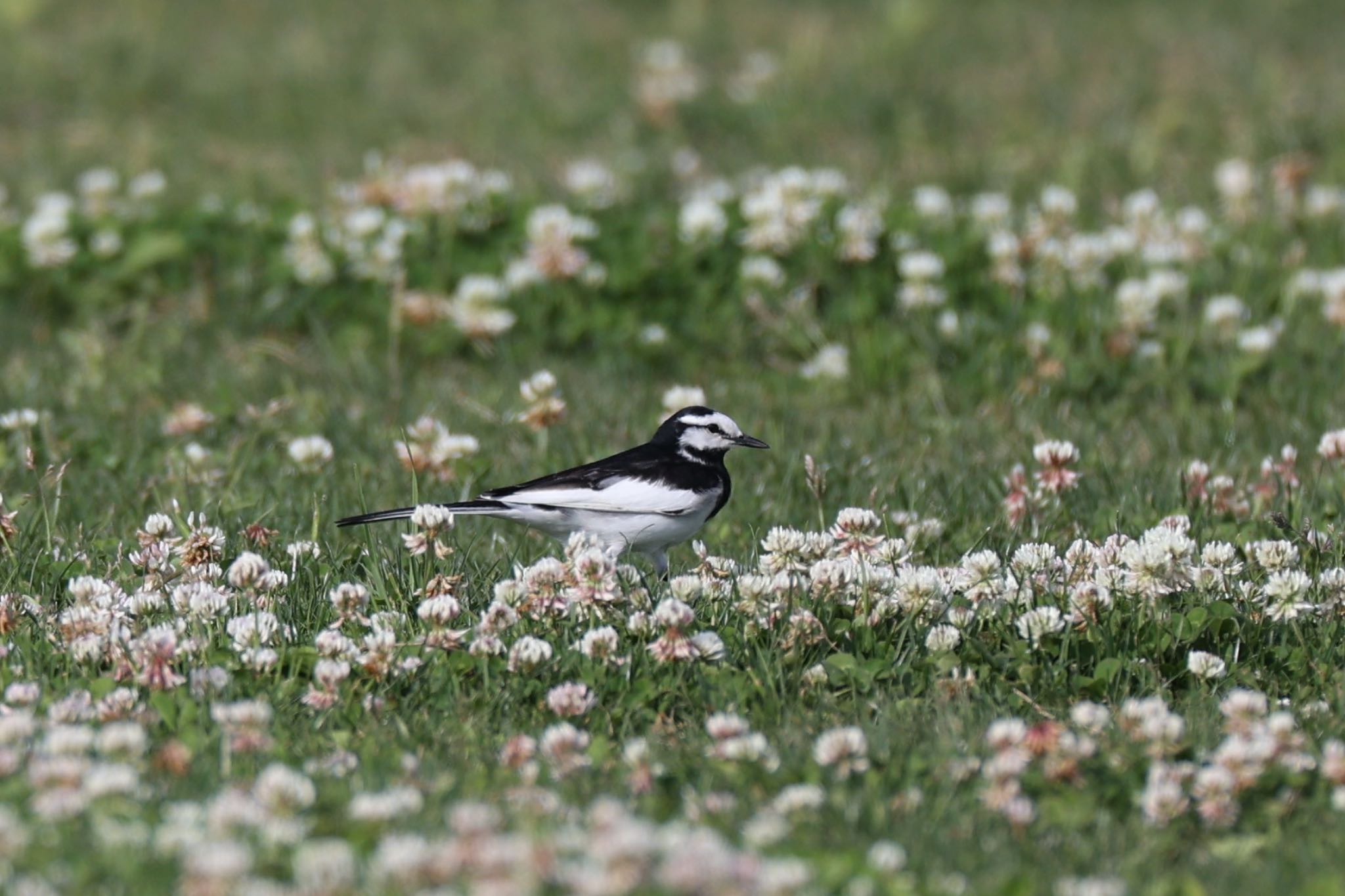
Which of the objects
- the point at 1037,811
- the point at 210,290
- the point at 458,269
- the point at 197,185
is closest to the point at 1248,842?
the point at 1037,811

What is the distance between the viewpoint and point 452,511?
5453 millimetres

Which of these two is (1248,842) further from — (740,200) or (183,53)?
(183,53)

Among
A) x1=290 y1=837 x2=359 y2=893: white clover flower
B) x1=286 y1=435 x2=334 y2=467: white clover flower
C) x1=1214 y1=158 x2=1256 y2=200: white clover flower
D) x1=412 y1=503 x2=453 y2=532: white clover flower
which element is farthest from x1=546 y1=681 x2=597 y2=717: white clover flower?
x1=1214 y1=158 x2=1256 y2=200: white clover flower

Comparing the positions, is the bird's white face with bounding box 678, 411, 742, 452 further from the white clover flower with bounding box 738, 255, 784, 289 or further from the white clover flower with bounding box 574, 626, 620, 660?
the white clover flower with bounding box 738, 255, 784, 289

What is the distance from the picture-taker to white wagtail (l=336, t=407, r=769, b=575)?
5.55 meters

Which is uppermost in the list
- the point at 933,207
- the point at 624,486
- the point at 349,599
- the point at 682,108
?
the point at 682,108

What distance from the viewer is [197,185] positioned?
35.6ft

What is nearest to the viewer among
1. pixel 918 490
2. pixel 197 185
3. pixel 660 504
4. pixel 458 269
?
pixel 660 504

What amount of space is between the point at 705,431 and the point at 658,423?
6.25 ft

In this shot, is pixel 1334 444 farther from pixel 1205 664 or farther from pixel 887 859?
pixel 887 859

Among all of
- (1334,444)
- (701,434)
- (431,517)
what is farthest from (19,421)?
(1334,444)

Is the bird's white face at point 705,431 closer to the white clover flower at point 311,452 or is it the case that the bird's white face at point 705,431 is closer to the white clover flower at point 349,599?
the white clover flower at point 349,599

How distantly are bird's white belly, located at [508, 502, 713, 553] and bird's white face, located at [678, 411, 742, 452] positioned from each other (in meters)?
0.32

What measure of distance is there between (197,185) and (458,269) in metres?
2.43
